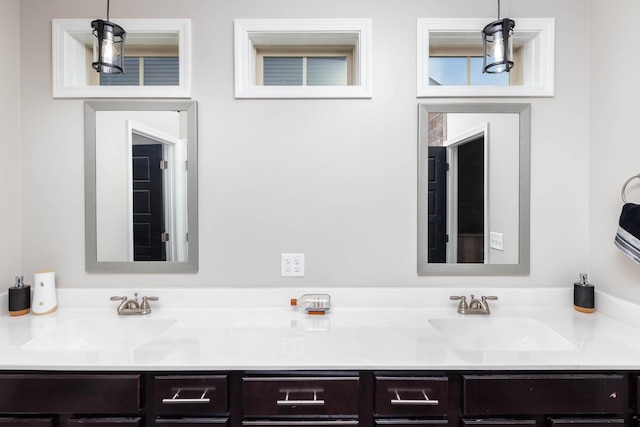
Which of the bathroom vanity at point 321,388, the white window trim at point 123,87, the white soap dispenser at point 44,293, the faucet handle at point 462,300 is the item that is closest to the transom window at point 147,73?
the white window trim at point 123,87

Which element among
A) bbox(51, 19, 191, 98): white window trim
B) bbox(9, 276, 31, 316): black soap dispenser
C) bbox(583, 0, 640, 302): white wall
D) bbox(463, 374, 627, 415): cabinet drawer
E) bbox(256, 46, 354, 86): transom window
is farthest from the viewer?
bbox(256, 46, 354, 86): transom window

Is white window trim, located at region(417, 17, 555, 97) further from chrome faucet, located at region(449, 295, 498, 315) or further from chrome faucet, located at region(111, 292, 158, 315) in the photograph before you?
chrome faucet, located at region(111, 292, 158, 315)

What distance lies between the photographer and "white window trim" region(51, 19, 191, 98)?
5.84 ft

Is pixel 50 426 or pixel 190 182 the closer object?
pixel 50 426

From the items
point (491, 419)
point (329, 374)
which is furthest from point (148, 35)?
point (491, 419)

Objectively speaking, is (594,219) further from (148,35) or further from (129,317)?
(148,35)

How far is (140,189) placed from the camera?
179 cm

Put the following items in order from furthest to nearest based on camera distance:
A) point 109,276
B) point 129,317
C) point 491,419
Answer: point 109,276
point 129,317
point 491,419

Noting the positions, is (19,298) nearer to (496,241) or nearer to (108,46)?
(108,46)

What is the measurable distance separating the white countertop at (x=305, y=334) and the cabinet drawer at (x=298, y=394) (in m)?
0.06

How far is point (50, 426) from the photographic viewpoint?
1.21 metres

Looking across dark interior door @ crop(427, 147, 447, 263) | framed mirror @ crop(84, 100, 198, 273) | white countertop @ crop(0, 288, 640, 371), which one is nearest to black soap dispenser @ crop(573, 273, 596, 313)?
white countertop @ crop(0, 288, 640, 371)

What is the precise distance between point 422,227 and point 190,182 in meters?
1.22

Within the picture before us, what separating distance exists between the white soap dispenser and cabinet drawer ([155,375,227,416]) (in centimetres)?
93
